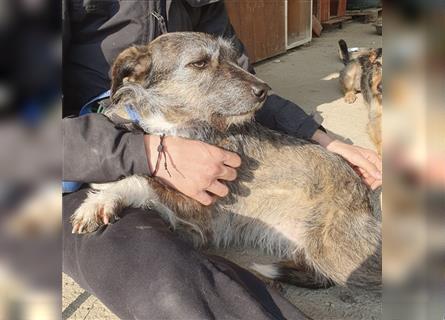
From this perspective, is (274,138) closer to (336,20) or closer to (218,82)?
(218,82)

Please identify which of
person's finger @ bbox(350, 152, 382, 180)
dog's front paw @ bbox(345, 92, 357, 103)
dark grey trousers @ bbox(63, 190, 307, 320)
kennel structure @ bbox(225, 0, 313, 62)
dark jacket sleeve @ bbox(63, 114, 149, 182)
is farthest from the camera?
kennel structure @ bbox(225, 0, 313, 62)

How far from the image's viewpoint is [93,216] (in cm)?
246

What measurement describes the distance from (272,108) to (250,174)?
2.40ft

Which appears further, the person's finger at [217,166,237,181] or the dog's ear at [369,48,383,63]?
the dog's ear at [369,48,383,63]

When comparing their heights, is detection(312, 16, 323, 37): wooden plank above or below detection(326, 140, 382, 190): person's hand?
below

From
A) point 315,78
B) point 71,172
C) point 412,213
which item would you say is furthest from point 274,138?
point 315,78

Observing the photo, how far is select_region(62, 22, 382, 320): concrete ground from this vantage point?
9.09ft

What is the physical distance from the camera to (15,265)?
109cm

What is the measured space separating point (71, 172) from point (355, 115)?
15.4 ft

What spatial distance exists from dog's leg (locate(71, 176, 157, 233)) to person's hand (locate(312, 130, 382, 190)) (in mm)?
1360

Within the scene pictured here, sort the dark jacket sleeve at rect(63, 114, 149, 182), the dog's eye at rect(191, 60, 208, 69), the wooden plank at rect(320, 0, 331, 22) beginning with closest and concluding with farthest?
the dark jacket sleeve at rect(63, 114, 149, 182), the dog's eye at rect(191, 60, 208, 69), the wooden plank at rect(320, 0, 331, 22)

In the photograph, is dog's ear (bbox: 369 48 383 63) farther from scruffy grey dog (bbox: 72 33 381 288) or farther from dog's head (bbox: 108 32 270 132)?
dog's head (bbox: 108 32 270 132)

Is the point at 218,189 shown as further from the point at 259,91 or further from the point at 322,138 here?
the point at 322,138

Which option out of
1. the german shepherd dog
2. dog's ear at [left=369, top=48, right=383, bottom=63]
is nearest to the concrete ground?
the german shepherd dog
